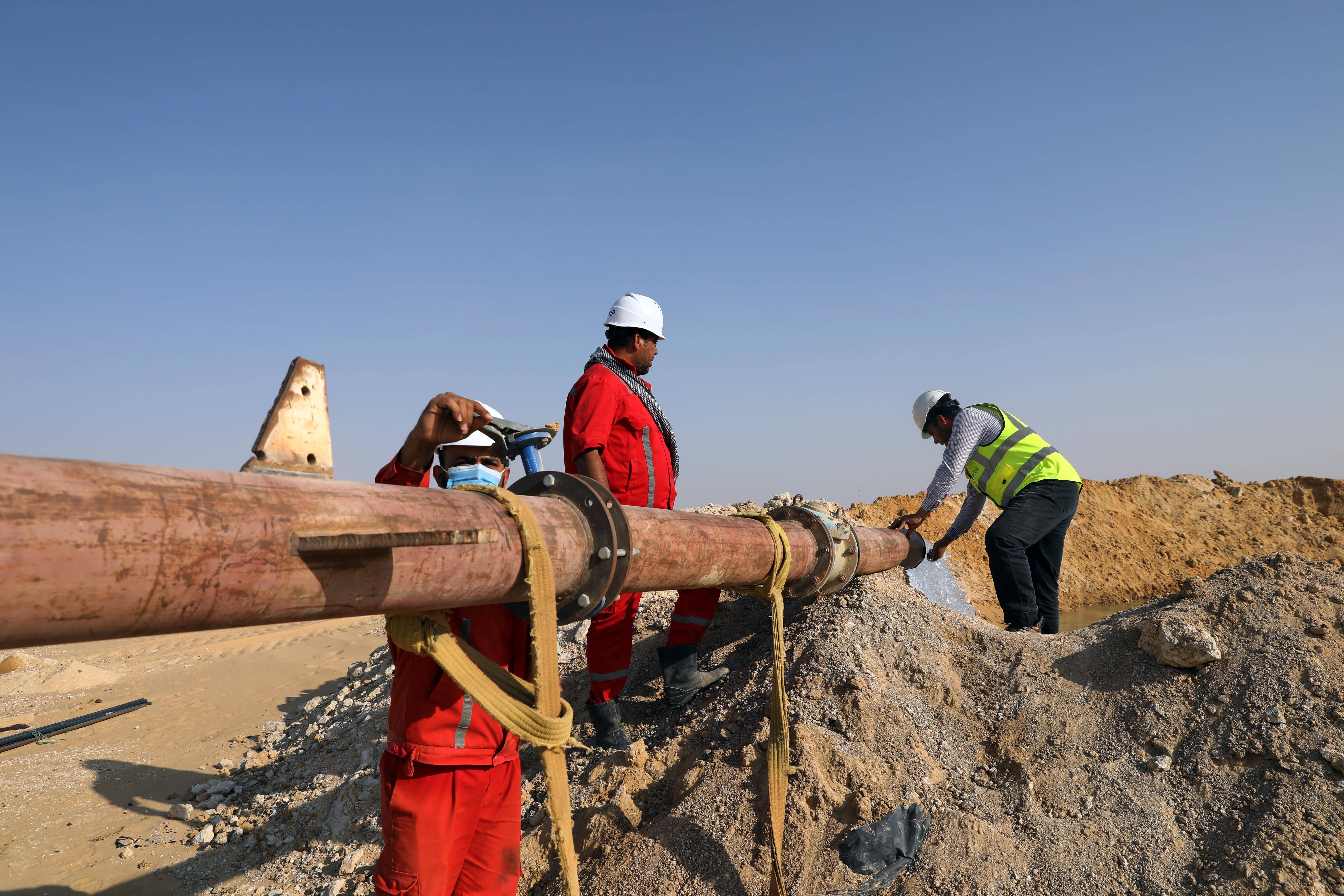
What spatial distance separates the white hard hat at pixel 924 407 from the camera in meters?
4.78

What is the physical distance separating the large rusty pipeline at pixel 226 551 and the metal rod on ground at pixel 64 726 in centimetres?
767

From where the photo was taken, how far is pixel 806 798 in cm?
261

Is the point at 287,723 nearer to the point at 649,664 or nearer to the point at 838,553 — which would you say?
the point at 649,664

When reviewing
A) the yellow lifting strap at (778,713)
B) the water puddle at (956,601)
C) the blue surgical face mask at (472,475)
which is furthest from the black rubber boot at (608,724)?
the water puddle at (956,601)

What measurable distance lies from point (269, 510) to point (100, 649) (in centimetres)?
1392

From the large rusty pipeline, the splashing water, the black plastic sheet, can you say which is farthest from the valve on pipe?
the splashing water

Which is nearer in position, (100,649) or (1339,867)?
(1339,867)

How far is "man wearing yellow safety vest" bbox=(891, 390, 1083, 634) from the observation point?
434 centimetres

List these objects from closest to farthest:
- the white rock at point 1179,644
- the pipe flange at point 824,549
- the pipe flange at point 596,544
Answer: the pipe flange at point 596,544
the pipe flange at point 824,549
the white rock at point 1179,644

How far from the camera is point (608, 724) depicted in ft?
11.6

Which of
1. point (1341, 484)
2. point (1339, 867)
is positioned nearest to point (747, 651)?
point (1339, 867)

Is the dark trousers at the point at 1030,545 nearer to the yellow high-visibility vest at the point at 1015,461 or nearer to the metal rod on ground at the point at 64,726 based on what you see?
the yellow high-visibility vest at the point at 1015,461

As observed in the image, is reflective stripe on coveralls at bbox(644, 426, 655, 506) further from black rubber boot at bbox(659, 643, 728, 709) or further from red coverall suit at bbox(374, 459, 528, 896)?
red coverall suit at bbox(374, 459, 528, 896)

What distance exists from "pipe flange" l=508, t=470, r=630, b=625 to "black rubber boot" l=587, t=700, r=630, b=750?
2093 mm
